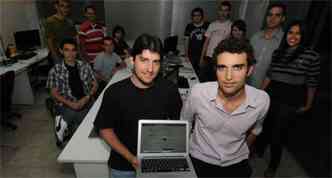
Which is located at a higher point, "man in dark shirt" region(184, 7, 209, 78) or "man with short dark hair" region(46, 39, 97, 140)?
"man in dark shirt" region(184, 7, 209, 78)

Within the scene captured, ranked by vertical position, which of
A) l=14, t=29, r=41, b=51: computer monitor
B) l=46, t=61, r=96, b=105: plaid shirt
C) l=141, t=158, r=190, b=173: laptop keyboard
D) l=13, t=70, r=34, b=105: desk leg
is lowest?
l=13, t=70, r=34, b=105: desk leg

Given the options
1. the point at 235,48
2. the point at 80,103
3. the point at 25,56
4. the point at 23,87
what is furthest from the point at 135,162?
the point at 25,56

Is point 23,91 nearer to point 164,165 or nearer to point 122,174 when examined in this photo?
point 122,174

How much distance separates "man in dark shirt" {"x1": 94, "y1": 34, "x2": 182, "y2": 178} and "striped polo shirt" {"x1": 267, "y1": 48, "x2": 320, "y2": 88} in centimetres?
124

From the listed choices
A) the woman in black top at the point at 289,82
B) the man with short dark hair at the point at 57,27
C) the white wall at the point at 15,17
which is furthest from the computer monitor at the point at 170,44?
the white wall at the point at 15,17

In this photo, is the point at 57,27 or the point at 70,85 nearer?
the point at 70,85

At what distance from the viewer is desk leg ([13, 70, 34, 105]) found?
352 centimetres

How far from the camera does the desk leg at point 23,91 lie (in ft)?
11.5

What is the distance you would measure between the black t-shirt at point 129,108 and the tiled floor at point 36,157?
1.28 metres

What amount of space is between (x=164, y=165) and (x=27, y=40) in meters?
4.00

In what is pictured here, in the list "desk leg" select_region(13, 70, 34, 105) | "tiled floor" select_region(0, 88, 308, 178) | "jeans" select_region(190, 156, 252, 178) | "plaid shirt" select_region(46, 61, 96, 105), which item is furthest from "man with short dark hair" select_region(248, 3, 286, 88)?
"desk leg" select_region(13, 70, 34, 105)

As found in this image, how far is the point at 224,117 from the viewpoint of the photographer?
127cm

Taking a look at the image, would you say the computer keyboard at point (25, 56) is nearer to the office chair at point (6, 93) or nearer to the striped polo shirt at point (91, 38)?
the office chair at point (6, 93)

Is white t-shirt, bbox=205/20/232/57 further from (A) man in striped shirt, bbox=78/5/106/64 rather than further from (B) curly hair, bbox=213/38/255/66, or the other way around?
(B) curly hair, bbox=213/38/255/66
